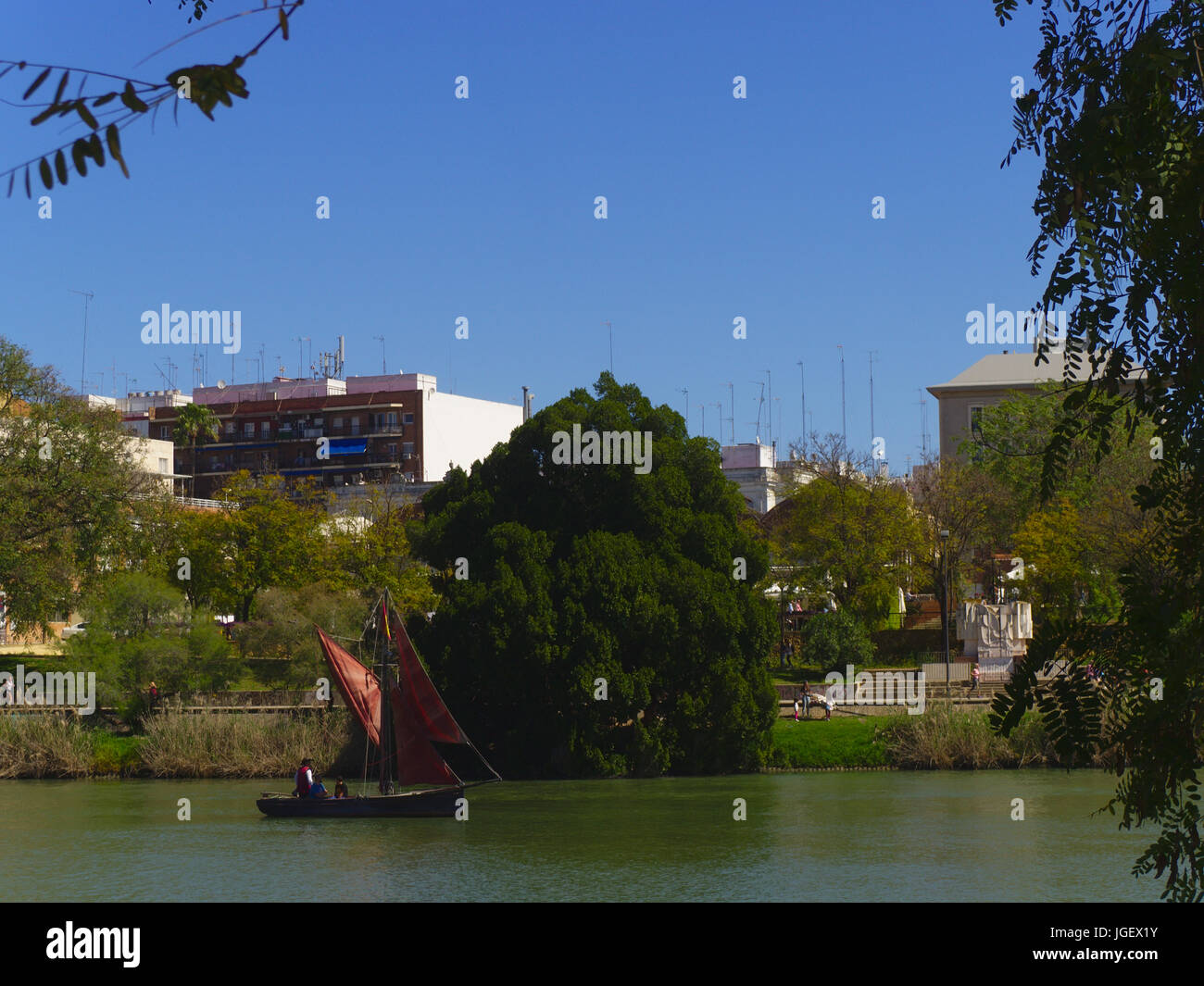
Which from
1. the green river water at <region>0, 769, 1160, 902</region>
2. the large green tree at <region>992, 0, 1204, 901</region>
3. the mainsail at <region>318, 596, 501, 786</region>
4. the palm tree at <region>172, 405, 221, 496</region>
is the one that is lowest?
the green river water at <region>0, 769, 1160, 902</region>

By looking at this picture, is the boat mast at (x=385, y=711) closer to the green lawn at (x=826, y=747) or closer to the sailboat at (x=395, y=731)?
the sailboat at (x=395, y=731)

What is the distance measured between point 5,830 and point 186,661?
43.7 feet

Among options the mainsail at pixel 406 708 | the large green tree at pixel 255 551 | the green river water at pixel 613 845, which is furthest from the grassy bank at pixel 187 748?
the large green tree at pixel 255 551

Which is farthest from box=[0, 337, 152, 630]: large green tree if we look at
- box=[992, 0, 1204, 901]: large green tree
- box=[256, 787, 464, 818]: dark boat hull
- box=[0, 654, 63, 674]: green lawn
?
box=[992, 0, 1204, 901]: large green tree

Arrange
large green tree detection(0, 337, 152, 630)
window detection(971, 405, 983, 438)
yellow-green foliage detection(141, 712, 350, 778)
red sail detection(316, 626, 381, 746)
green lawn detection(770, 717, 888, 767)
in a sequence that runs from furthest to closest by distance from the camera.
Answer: window detection(971, 405, 983, 438) < large green tree detection(0, 337, 152, 630) < yellow-green foliage detection(141, 712, 350, 778) < green lawn detection(770, 717, 888, 767) < red sail detection(316, 626, 381, 746)

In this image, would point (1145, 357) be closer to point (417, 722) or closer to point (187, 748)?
point (417, 722)

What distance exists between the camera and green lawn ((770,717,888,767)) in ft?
144

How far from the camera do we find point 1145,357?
717cm

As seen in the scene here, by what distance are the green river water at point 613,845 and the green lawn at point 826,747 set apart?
1831 millimetres

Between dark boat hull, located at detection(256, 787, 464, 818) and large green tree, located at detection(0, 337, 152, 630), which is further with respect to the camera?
large green tree, located at detection(0, 337, 152, 630)

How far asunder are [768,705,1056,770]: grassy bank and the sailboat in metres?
10.4

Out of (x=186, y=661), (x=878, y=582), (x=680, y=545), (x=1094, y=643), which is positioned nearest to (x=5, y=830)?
(x=186, y=661)

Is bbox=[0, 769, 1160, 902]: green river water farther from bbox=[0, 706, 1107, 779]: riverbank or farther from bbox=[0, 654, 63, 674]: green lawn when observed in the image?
bbox=[0, 654, 63, 674]: green lawn

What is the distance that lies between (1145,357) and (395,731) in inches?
1280
